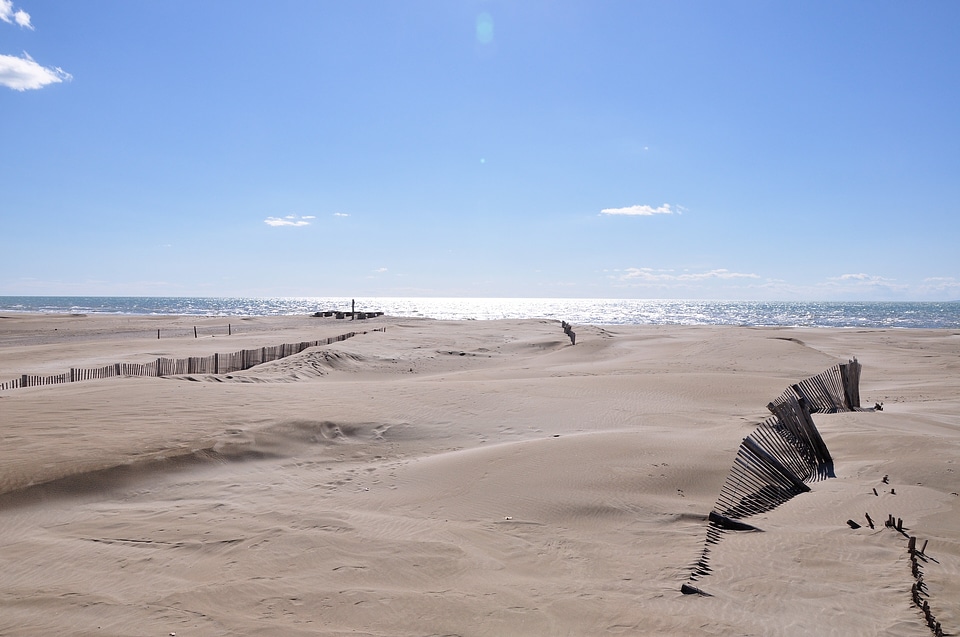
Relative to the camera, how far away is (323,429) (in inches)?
389

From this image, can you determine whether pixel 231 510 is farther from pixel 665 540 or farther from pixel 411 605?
pixel 665 540

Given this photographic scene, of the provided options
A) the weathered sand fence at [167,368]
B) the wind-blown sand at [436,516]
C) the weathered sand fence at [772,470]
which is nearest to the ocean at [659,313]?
the weathered sand fence at [167,368]

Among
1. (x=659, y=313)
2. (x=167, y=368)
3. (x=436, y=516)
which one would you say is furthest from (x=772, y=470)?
(x=659, y=313)

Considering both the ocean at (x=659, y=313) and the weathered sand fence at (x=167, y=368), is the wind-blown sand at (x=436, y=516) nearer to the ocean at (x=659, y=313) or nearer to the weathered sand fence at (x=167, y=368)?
the weathered sand fence at (x=167, y=368)

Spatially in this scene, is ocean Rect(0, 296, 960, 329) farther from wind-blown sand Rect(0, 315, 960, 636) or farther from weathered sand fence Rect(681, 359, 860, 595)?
weathered sand fence Rect(681, 359, 860, 595)

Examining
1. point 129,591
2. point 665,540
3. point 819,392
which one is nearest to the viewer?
point 129,591

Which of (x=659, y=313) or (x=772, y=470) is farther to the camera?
(x=659, y=313)

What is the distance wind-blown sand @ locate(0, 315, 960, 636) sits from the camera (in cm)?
415

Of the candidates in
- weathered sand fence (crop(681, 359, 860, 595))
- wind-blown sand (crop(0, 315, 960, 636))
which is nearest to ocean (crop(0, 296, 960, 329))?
wind-blown sand (crop(0, 315, 960, 636))

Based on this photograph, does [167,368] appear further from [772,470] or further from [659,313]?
[659,313]

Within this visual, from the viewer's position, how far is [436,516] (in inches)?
247

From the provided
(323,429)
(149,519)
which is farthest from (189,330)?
(149,519)

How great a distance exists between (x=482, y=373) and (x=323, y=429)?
10.3 m

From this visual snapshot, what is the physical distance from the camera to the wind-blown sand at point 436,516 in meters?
4.15
